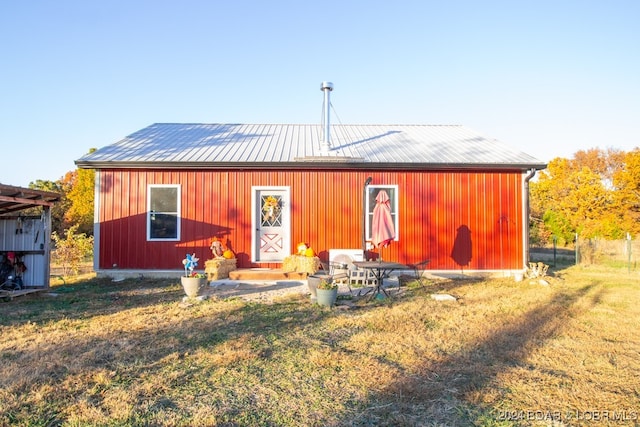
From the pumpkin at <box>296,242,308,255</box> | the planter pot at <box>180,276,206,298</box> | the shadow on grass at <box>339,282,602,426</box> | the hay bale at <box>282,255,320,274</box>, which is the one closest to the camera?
the shadow on grass at <box>339,282,602,426</box>

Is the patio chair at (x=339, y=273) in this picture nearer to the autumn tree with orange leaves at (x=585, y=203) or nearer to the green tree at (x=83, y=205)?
the autumn tree with orange leaves at (x=585, y=203)

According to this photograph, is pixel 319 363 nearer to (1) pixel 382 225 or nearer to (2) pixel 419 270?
(1) pixel 382 225

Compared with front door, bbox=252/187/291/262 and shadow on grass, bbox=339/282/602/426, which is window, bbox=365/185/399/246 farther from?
shadow on grass, bbox=339/282/602/426

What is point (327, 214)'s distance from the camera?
10.5 metres

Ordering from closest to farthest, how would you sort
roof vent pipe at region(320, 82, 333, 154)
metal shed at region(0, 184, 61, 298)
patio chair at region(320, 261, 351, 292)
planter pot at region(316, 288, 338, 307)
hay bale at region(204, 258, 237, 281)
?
1. planter pot at region(316, 288, 338, 307)
2. metal shed at region(0, 184, 61, 298)
3. patio chair at region(320, 261, 351, 292)
4. hay bale at region(204, 258, 237, 281)
5. roof vent pipe at region(320, 82, 333, 154)

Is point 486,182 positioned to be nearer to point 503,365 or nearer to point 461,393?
point 503,365

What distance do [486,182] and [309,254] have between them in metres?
4.79

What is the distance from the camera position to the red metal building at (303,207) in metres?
10.3

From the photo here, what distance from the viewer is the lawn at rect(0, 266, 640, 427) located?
318 cm

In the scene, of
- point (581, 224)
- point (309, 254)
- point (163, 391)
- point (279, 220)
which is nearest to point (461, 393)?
point (163, 391)

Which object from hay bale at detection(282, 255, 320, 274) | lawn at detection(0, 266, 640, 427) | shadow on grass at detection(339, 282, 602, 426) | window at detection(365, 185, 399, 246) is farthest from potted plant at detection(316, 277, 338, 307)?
window at detection(365, 185, 399, 246)

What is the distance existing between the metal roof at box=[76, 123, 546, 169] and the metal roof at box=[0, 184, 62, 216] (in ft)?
5.93

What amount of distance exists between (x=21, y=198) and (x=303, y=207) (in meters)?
5.75

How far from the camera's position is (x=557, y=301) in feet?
24.6
